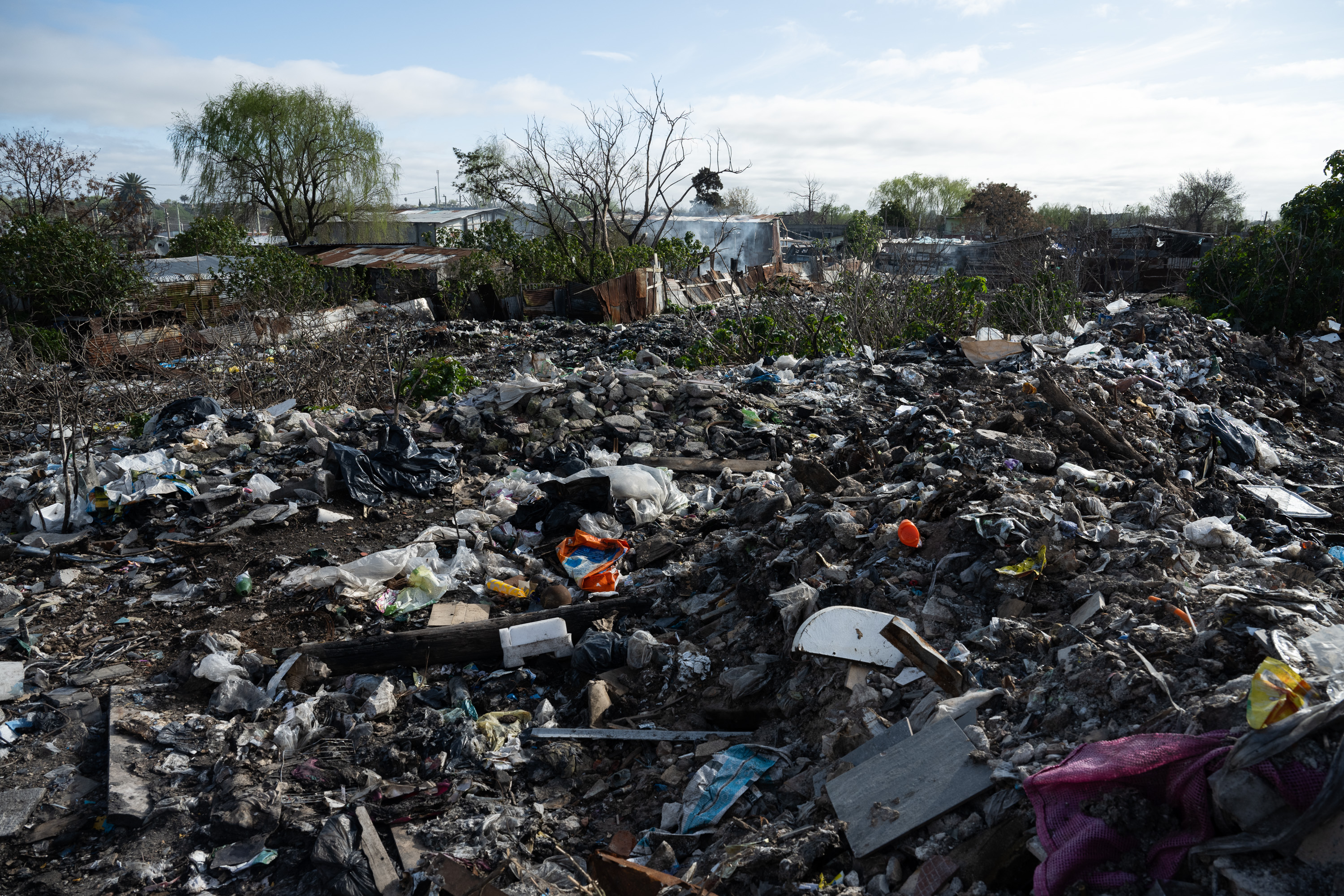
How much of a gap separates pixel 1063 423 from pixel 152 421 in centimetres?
753

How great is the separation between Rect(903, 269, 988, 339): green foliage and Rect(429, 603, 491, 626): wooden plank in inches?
281

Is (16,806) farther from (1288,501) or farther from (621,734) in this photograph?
(1288,501)

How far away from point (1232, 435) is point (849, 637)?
3830 mm

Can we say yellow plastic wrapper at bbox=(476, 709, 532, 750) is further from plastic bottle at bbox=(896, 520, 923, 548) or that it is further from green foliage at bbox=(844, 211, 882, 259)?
green foliage at bbox=(844, 211, 882, 259)

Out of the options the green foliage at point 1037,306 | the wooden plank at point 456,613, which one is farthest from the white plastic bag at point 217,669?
the green foliage at point 1037,306

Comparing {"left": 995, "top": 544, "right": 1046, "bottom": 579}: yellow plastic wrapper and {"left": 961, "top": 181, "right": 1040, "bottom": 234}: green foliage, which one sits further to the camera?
{"left": 961, "top": 181, "right": 1040, "bottom": 234}: green foliage

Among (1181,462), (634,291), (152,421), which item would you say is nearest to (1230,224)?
(634,291)

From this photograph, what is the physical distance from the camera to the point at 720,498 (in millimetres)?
5656

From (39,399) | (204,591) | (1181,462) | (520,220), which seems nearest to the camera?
(204,591)

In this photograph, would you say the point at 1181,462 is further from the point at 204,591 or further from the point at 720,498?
the point at 204,591

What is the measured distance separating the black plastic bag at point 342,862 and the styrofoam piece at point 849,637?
1.74 m

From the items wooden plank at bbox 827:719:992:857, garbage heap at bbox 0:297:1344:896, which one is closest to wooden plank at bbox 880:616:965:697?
garbage heap at bbox 0:297:1344:896

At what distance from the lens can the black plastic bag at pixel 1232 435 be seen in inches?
201

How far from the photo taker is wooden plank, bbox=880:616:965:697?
2664 mm
